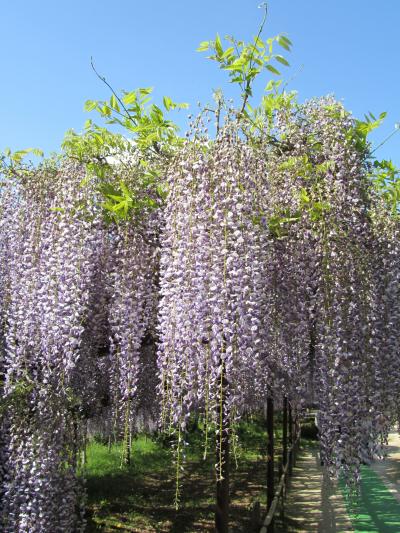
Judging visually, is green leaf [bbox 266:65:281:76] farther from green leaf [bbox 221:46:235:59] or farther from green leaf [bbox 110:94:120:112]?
green leaf [bbox 110:94:120:112]

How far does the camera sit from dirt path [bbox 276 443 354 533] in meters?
10.0

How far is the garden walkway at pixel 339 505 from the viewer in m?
10.0

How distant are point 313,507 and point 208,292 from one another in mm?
9517

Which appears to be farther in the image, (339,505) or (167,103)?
(339,505)

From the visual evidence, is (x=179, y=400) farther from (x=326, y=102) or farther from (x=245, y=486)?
(x=245, y=486)

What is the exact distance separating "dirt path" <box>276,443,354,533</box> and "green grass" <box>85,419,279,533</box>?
795 mm

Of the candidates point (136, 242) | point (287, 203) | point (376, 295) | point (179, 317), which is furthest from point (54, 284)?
point (376, 295)

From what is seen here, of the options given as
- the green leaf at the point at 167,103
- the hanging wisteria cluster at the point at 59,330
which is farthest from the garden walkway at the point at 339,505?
the green leaf at the point at 167,103

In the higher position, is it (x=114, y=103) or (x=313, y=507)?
(x=114, y=103)

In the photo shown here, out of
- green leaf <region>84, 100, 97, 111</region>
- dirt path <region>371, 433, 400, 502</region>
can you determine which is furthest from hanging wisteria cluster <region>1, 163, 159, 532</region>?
dirt path <region>371, 433, 400, 502</region>

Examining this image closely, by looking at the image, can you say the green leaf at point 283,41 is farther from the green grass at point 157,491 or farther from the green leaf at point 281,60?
the green grass at point 157,491

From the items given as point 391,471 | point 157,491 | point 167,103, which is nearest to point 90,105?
point 167,103

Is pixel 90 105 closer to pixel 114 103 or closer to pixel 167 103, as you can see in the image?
pixel 114 103

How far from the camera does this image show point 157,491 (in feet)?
38.5
